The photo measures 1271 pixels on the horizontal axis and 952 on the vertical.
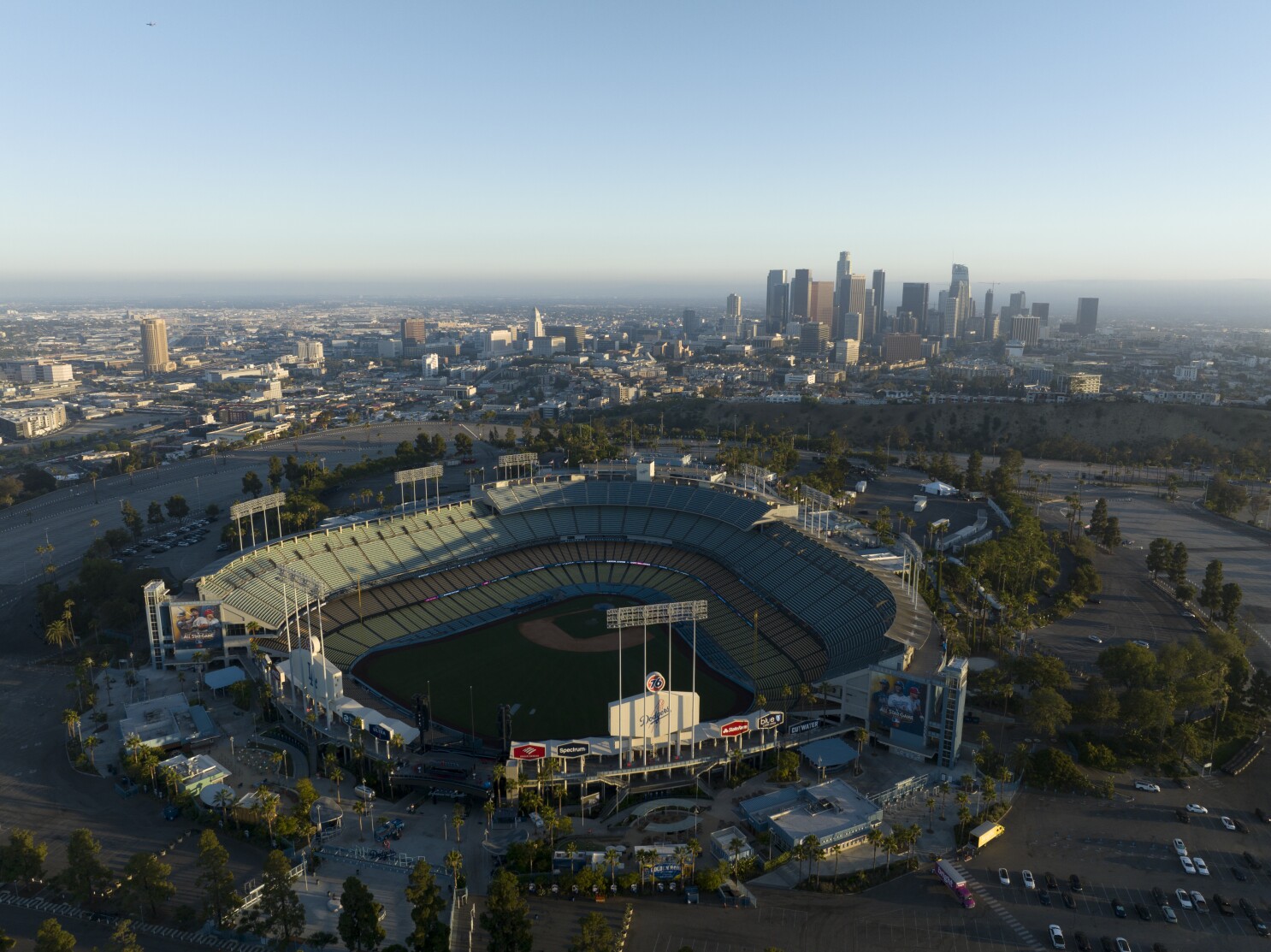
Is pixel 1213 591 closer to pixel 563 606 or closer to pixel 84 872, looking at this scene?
pixel 563 606

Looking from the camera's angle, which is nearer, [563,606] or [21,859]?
[21,859]

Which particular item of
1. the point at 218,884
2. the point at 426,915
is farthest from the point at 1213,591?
the point at 218,884

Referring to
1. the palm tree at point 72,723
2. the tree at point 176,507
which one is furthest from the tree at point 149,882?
the tree at point 176,507

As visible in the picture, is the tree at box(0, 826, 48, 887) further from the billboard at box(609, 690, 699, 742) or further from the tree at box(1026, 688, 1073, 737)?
the tree at box(1026, 688, 1073, 737)

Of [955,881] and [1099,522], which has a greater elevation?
[1099,522]

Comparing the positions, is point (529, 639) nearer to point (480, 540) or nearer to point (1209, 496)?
point (480, 540)

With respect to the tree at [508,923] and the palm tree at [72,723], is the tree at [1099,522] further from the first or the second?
the palm tree at [72,723]

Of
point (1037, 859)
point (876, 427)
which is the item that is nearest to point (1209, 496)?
point (876, 427)
